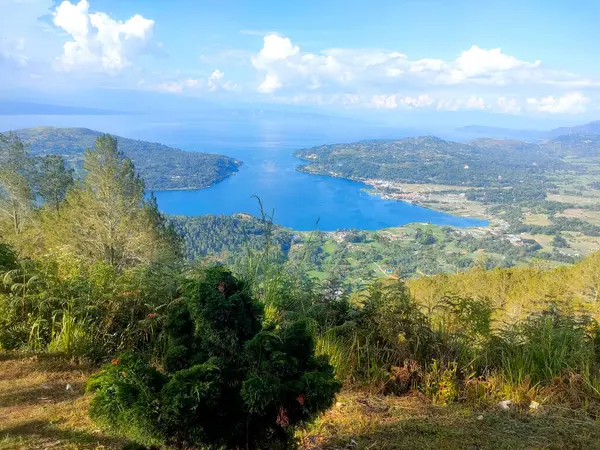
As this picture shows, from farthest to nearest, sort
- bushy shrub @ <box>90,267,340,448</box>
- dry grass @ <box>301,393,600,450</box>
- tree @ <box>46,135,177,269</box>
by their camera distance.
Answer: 1. tree @ <box>46,135,177,269</box>
2. dry grass @ <box>301,393,600,450</box>
3. bushy shrub @ <box>90,267,340,448</box>

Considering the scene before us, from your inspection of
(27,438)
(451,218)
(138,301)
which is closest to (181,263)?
(138,301)

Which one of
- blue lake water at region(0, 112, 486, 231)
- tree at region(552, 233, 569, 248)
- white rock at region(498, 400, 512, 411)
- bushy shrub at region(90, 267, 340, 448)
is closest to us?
bushy shrub at region(90, 267, 340, 448)

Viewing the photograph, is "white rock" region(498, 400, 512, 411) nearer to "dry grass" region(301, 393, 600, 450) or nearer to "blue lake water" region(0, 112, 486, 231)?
"dry grass" region(301, 393, 600, 450)

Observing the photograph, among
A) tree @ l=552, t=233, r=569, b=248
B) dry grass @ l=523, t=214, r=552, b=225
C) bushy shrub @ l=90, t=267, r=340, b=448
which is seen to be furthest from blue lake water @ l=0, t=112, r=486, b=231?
bushy shrub @ l=90, t=267, r=340, b=448

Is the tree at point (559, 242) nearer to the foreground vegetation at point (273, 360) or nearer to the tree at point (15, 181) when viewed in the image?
the foreground vegetation at point (273, 360)

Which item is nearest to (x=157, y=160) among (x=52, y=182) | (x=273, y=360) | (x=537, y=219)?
(x=52, y=182)

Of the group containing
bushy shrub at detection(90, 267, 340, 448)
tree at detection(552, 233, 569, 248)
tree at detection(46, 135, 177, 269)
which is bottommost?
tree at detection(552, 233, 569, 248)

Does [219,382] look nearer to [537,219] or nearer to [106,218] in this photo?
[106,218]
